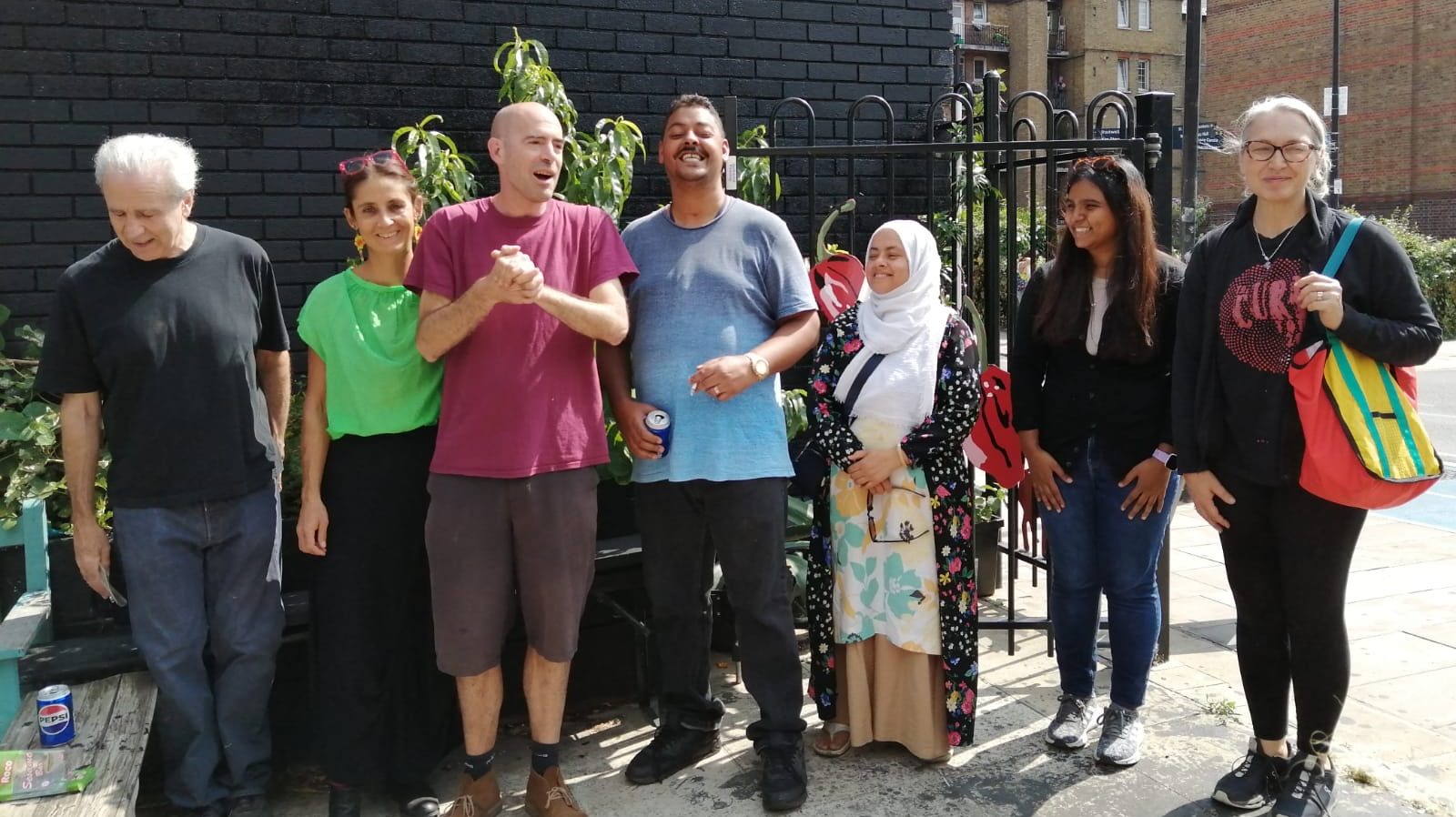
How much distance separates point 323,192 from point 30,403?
4.87 feet

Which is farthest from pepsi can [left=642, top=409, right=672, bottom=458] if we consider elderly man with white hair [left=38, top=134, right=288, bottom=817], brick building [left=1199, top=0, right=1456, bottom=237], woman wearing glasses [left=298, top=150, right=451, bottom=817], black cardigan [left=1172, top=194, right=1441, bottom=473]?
brick building [left=1199, top=0, right=1456, bottom=237]

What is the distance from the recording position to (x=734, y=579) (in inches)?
125

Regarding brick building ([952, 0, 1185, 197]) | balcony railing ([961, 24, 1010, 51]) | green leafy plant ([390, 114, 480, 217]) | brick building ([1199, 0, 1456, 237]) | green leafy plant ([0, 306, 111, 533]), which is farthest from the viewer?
balcony railing ([961, 24, 1010, 51])

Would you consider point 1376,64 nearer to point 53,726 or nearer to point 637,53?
point 637,53

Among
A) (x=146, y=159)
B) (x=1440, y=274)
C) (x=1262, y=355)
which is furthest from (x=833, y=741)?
(x=1440, y=274)

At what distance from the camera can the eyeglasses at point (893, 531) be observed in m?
3.28

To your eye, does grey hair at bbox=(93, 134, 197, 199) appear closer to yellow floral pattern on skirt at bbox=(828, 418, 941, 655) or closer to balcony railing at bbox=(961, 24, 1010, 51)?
yellow floral pattern on skirt at bbox=(828, 418, 941, 655)

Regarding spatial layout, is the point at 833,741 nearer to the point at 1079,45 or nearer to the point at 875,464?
the point at 875,464

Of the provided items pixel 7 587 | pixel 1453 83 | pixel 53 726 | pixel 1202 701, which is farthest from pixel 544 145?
pixel 1453 83

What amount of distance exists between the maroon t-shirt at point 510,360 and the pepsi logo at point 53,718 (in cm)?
113

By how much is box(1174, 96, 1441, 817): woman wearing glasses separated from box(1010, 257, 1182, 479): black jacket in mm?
230

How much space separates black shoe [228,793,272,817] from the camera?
302cm

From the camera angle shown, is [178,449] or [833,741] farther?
[833,741]

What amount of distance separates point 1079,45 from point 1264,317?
148 ft
